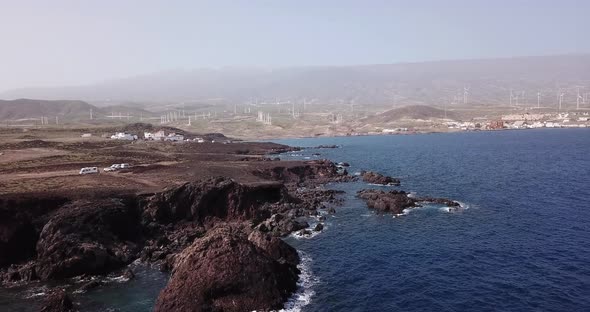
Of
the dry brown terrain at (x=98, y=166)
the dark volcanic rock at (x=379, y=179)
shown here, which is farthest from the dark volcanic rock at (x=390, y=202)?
the dry brown terrain at (x=98, y=166)

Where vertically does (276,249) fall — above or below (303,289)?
above

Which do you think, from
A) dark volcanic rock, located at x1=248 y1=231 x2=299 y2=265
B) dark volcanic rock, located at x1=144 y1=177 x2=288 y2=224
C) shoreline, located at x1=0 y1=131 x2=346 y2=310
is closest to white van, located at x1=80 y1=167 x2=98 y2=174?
shoreline, located at x1=0 y1=131 x2=346 y2=310

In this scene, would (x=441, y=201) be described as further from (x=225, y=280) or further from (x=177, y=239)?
(x=225, y=280)

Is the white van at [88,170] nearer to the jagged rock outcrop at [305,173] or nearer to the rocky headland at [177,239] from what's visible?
the rocky headland at [177,239]

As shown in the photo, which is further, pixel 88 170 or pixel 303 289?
pixel 88 170

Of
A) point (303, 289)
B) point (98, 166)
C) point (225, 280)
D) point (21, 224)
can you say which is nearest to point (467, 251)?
point (303, 289)

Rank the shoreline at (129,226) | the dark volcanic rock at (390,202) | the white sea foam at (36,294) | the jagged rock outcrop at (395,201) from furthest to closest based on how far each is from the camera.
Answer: the jagged rock outcrop at (395,201) → the dark volcanic rock at (390,202) → the shoreline at (129,226) → the white sea foam at (36,294)

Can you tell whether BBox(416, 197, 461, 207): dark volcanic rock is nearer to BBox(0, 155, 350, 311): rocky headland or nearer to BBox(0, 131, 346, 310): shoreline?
BBox(0, 155, 350, 311): rocky headland
